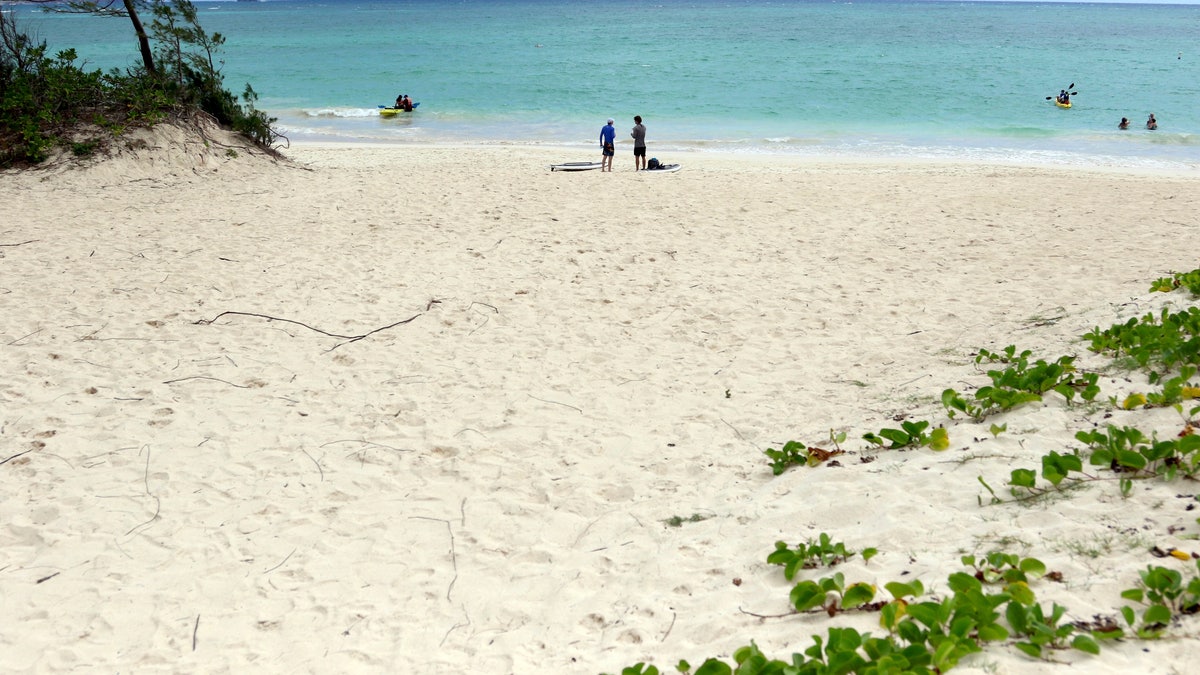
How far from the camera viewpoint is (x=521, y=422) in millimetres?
6012

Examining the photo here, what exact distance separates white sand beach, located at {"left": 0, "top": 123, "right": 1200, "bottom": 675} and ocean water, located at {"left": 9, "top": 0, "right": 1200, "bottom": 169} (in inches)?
459

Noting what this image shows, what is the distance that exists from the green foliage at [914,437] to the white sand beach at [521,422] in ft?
0.40

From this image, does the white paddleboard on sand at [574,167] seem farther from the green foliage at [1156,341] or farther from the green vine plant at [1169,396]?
the green vine plant at [1169,396]

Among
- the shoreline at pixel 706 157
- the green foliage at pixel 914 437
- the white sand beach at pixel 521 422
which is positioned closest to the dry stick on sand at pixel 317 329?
the white sand beach at pixel 521 422

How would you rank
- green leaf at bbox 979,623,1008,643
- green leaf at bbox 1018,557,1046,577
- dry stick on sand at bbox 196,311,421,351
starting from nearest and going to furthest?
green leaf at bbox 979,623,1008,643 → green leaf at bbox 1018,557,1046,577 → dry stick on sand at bbox 196,311,421,351

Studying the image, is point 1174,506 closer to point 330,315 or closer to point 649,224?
point 330,315

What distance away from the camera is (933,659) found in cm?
257

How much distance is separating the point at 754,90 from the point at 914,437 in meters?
35.9

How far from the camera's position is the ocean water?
26375 mm

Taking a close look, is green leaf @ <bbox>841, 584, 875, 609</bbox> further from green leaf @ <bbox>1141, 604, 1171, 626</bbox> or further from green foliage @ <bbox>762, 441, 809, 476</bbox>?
green foliage @ <bbox>762, 441, 809, 476</bbox>

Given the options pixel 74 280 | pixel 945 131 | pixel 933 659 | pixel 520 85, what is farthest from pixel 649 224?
pixel 520 85

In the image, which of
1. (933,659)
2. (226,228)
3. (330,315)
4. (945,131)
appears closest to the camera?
(933,659)

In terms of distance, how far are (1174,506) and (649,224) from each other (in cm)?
835

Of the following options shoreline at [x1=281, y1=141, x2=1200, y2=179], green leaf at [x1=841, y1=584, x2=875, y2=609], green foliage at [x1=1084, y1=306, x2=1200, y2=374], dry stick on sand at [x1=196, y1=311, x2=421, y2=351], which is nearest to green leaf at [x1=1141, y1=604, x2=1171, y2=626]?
green leaf at [x1=841, y1=584, x2=875, y2=609]
